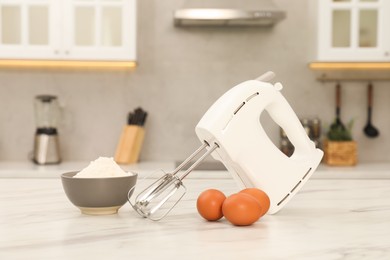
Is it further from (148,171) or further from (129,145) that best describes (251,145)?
(129,145)

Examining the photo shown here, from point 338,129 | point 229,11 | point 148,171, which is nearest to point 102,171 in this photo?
point 148,171

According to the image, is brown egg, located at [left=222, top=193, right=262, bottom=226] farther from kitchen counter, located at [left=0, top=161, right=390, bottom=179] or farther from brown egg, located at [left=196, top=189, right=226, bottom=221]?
kitchen counter, located at [left=0, top=161, right=390, bottom=179]

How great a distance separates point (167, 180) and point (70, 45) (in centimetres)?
213

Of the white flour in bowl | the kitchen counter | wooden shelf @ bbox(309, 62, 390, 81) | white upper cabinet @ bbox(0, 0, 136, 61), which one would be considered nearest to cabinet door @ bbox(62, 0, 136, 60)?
white upper cabinet @ bbox(0, 0, 136, 61)

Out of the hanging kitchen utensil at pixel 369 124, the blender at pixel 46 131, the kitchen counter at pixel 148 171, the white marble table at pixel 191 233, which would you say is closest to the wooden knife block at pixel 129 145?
the kitchen counter at pixel 148 171

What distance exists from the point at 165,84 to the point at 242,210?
2467 mm

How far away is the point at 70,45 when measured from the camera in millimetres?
3180

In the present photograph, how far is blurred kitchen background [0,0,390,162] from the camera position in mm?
3553

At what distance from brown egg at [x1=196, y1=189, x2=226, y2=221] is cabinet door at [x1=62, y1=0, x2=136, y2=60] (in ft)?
6.66

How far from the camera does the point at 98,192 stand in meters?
1.29

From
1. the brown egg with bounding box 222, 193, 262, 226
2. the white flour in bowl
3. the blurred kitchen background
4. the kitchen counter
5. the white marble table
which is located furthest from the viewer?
the blurred kitchen background

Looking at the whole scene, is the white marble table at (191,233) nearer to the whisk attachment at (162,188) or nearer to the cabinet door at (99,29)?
the whisk attachment at (162,188)

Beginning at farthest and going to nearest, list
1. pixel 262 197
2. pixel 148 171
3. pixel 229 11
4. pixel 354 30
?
pixel 354 30, pixel 229 11, pixel 148 171, pixel 262 197

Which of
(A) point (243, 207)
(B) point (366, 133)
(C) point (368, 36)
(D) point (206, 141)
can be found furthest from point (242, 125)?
(B) point (366, 133)
